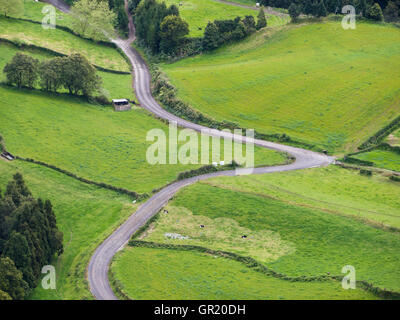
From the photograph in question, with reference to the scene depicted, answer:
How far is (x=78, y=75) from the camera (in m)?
151

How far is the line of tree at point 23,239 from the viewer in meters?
89.9

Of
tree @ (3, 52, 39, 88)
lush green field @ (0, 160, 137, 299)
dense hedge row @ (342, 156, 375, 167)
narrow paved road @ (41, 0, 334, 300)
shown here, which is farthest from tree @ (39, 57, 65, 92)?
dense hedge row @ (342, 156, 375, 167)

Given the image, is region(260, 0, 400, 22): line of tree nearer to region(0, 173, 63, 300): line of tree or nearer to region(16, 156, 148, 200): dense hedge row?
region(16, 156, 148, 200): dense hedge row

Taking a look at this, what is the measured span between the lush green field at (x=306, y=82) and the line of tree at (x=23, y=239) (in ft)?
186

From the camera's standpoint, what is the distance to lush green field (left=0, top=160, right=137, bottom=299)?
3711 inches

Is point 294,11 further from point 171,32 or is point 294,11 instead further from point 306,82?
point 171,32

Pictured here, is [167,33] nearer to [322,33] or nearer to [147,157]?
[322,33]

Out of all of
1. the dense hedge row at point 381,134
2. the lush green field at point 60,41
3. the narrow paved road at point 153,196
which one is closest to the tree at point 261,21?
the narrow paved road at point 153,196

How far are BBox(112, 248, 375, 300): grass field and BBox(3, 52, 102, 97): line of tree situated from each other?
65329mm

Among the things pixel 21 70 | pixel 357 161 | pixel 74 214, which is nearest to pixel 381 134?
pixel 357 161

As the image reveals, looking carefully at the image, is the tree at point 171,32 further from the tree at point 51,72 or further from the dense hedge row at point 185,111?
the tree at point 51,72

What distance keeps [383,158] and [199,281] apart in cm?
→ 5662

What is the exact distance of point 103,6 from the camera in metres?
191

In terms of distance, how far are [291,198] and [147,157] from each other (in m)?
33.1
